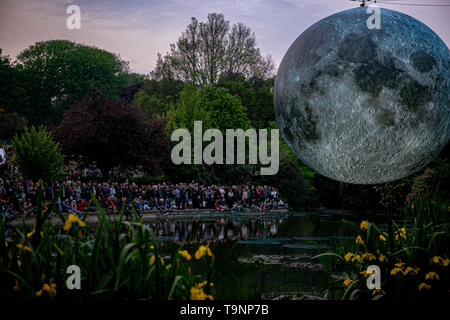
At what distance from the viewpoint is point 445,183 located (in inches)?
698

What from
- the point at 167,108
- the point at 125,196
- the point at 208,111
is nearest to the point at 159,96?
the point at 167,108

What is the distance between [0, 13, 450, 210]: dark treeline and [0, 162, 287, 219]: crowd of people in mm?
3551

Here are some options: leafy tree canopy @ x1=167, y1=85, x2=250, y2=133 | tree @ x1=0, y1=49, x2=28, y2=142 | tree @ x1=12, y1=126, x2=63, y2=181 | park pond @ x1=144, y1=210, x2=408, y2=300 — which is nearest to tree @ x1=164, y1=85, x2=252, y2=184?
leafy tree canopy @ x1=167, y1=85, x2=250, y2=133

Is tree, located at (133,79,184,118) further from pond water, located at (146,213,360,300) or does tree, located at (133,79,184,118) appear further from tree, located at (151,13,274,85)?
pond water, located at (146,213,360,300)

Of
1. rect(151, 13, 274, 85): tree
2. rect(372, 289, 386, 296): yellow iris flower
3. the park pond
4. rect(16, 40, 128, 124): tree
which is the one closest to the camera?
rect(372, 289, 386, 296): yellow iris flower

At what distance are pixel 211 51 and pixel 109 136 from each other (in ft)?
59.0

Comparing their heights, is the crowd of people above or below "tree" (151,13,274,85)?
below

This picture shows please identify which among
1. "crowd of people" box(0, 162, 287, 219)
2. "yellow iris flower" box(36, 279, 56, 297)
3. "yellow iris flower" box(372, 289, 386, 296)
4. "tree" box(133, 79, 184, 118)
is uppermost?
"tree" box(133, 79, 184, 118)

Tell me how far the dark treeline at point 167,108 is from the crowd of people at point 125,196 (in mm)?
3551

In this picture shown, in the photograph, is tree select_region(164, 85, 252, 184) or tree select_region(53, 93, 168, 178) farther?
tree select_region(164, 85, 252, 184)

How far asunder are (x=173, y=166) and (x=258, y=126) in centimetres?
1500

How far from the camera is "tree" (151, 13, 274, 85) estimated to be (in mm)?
46062

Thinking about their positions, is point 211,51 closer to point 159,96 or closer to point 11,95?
point 159,96
